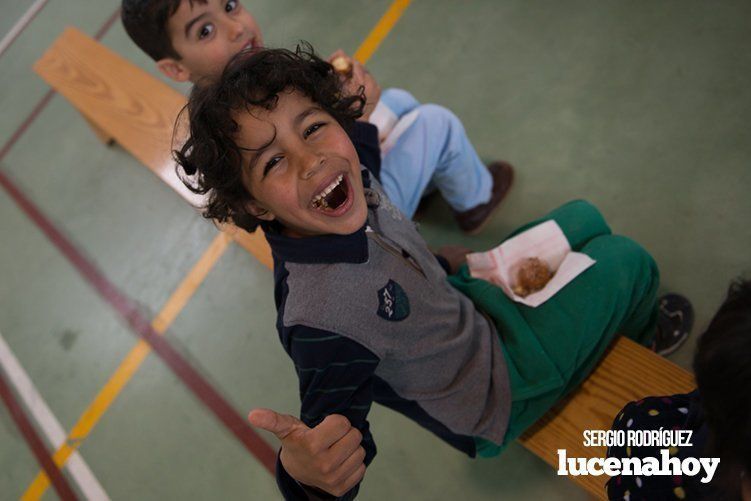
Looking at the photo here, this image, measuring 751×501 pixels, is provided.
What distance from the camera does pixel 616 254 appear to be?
1.34 meters

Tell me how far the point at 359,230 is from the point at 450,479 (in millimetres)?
1009

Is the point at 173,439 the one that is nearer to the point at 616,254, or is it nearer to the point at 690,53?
the point at 616,254

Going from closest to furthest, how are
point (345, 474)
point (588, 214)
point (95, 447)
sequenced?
point (345, 474), point (588, 214), point (95, 447)

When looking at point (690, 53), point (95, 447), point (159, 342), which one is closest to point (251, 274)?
point (159, 342)

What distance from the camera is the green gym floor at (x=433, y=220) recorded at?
1.78 meters

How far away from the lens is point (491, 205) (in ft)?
6.75

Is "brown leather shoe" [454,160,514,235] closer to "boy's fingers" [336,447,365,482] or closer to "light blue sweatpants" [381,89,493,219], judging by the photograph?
"light blue sweatpants" [381,89,493,219]

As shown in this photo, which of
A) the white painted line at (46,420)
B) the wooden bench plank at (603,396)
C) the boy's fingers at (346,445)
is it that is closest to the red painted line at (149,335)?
the white painted line at (46,420)

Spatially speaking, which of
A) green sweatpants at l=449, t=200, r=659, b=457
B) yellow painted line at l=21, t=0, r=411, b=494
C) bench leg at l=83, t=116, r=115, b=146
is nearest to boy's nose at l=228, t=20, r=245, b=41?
yellow painted line at l=21, t=0, r=411, b=494

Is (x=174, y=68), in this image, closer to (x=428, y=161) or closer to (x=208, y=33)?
(x=208, y=33)

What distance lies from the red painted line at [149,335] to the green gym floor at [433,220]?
34 millimetres

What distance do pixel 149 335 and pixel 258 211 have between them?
150cm

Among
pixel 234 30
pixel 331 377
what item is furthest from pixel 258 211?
pixel 234 30

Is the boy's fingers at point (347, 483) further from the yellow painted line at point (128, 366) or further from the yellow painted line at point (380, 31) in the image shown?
the yellow painted line at point (380, 31)
